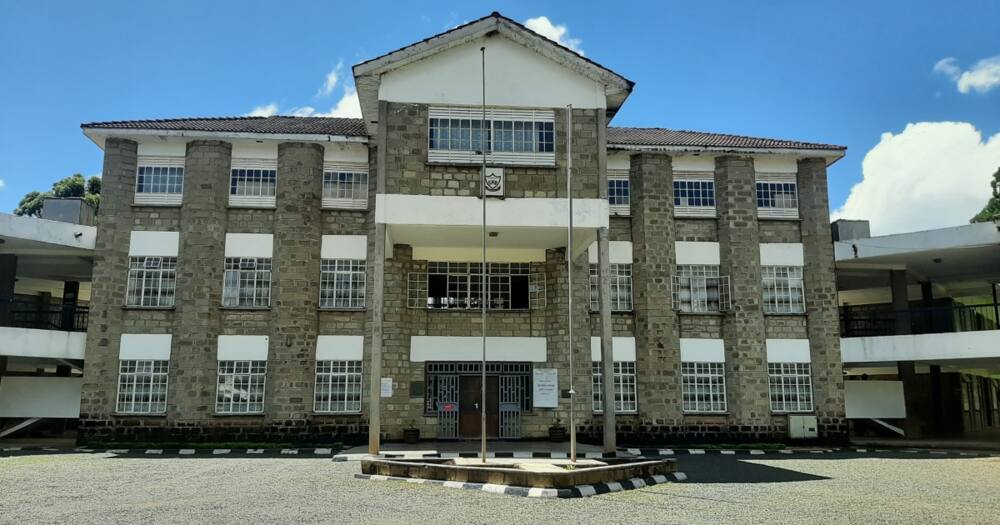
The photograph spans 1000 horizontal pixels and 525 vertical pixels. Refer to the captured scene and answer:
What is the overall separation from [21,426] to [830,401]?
83.4 feet

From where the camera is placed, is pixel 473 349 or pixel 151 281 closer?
pixel 151 281

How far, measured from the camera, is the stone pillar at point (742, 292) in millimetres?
23312

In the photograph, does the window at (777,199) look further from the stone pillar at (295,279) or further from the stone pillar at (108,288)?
the stone pillar at (108,288)

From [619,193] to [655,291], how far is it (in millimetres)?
3499

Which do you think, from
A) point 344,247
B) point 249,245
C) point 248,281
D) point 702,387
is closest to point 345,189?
point 344,247

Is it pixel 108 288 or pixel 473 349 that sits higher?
pixel 108 288

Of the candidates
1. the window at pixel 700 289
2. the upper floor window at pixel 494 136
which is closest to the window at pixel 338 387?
the upper floor window at pixel 494 136

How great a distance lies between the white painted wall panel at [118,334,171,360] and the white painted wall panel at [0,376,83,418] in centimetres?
189

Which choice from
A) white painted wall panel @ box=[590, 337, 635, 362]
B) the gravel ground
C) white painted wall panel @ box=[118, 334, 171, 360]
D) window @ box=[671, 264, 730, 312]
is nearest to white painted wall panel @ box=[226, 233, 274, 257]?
white painted wall panel @ box=[118, 334, 171, 360]

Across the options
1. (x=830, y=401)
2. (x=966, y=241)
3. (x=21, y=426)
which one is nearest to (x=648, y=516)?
(x=830, y=401)

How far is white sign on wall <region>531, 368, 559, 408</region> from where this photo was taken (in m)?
22.7

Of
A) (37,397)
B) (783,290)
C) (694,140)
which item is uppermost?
(694,140)

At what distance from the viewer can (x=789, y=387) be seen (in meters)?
23.7

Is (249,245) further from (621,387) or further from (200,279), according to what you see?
(621,387)
